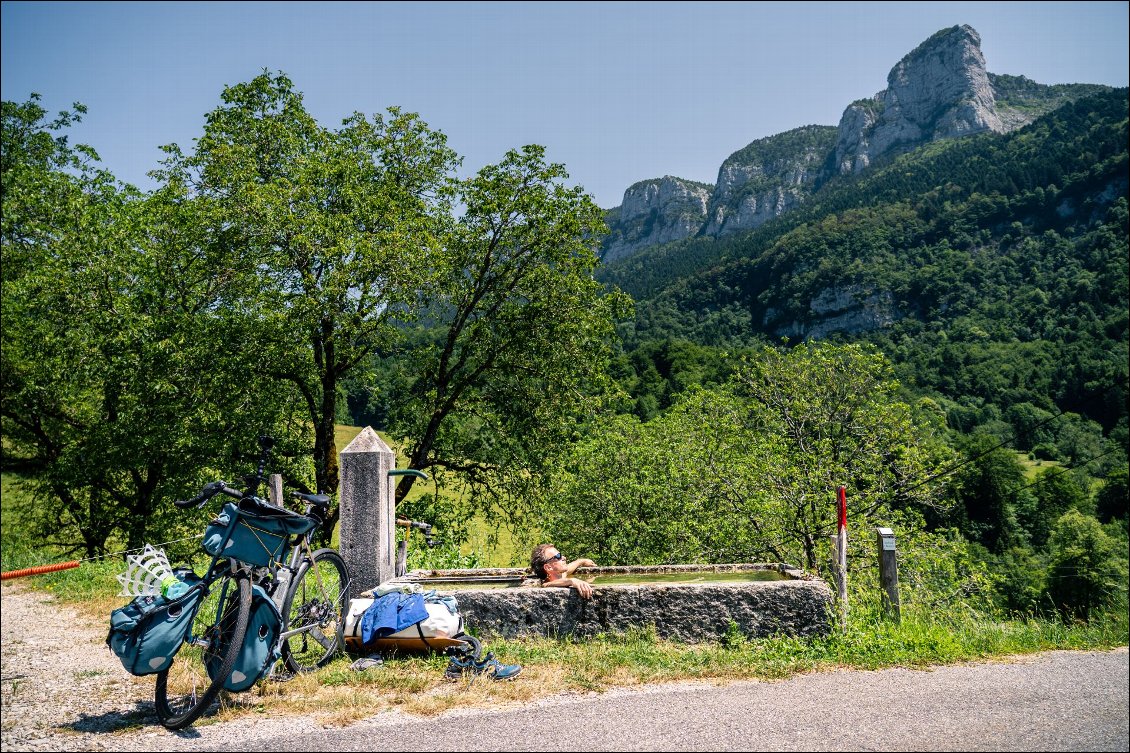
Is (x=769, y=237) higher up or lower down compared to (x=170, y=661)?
higher up

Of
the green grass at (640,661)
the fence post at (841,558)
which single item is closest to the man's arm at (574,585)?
the green grass at (640,661)

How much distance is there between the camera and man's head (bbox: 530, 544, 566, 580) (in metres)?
6.79

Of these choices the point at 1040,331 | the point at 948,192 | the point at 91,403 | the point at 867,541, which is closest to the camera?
the point at 867,541

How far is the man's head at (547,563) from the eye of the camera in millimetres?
6785

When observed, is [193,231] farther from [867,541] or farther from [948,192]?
[948,192]

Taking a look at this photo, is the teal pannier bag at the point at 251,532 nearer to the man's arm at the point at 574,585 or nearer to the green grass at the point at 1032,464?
the man's arm at the point at 574,585

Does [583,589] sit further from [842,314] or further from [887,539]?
[842,314]

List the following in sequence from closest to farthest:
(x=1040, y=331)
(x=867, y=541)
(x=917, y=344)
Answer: (x=867, y=541) → (x=1040, y=331) → (x=917, y=344)

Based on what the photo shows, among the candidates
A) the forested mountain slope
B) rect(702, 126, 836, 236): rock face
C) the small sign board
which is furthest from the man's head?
rect(702, 126, 836, 236): rock face

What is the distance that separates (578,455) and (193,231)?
10136 mm

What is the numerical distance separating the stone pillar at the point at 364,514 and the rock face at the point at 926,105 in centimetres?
17291

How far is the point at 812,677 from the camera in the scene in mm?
5473

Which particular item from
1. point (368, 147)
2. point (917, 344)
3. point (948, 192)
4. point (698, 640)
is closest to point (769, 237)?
point (948, 192)

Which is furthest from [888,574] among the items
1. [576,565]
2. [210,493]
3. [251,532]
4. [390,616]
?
[210,493]
